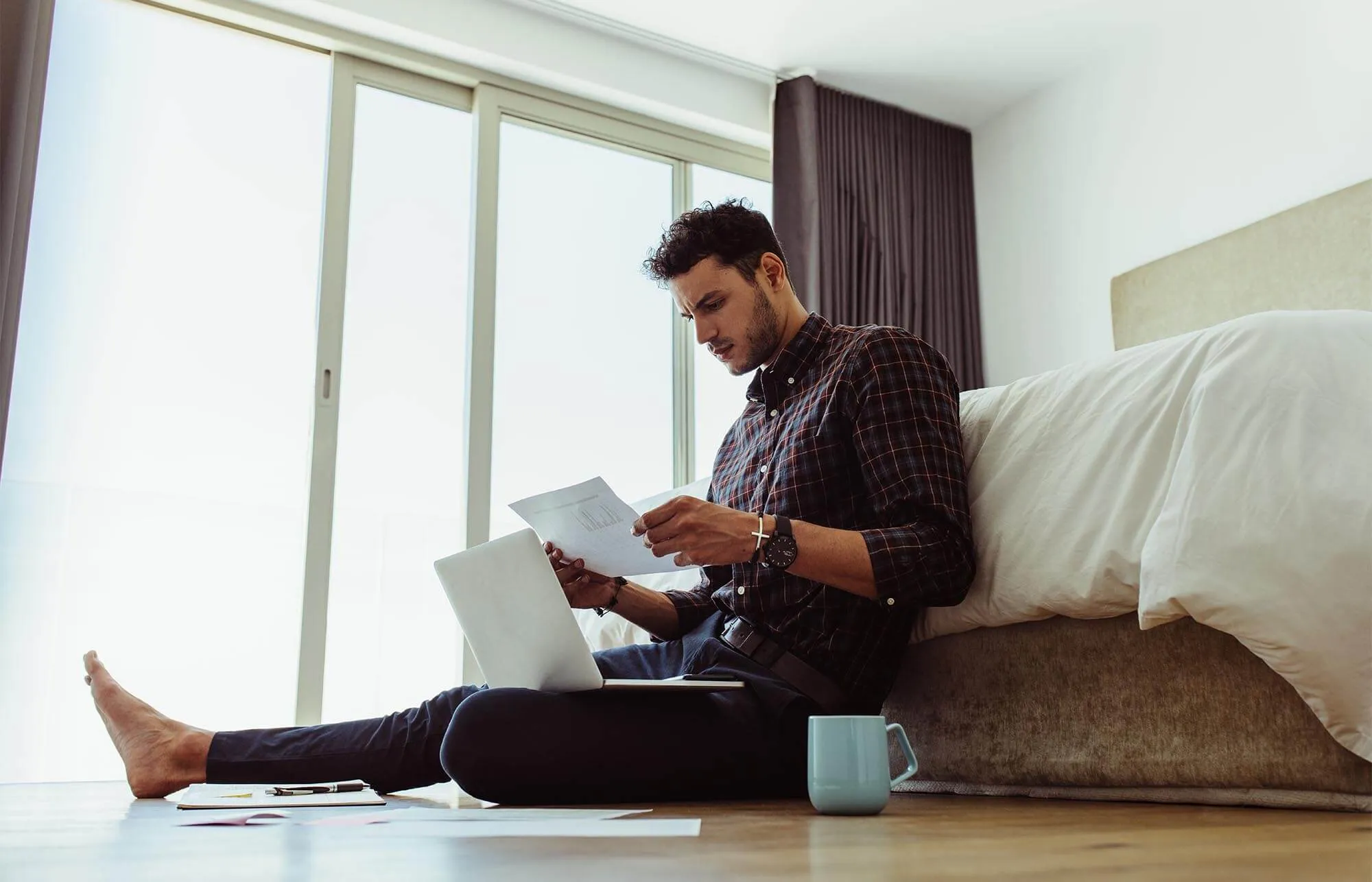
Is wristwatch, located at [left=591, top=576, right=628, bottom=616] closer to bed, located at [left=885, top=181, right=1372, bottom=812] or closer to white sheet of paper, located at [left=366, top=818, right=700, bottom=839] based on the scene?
bed, located at [left=885, top=181, right=1372, bottom=812]

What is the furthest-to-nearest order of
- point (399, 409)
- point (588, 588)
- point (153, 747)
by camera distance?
point (399, 409) → point (588, 588) → point (153, 747)

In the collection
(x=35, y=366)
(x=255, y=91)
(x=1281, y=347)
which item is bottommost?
(x=1281, y=347)

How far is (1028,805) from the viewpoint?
1.31 metres

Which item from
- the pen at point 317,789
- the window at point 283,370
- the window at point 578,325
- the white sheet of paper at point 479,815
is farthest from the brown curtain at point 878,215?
the white sheet of paper at point 479,815

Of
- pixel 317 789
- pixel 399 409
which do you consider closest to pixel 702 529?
pixel 317 789

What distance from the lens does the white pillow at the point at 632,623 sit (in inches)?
82.6

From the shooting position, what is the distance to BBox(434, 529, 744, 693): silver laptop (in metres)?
1.39

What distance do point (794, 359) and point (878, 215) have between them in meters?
2.37

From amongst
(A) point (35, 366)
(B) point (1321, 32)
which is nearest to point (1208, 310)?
(B) point (1321, 32)

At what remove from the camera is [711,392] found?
3877 mm

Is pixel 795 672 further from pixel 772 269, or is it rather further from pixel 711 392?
pixel 711 392

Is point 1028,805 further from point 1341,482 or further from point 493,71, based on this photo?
point 493,71

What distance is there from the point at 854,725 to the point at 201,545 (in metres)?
2.30

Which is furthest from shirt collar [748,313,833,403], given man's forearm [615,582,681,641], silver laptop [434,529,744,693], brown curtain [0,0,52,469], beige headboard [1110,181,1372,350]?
brown curtain [0,0,52,469]
